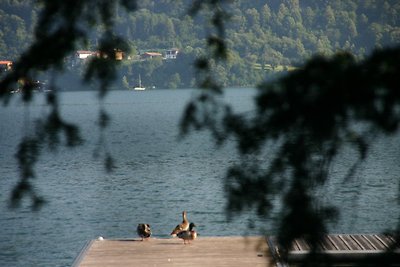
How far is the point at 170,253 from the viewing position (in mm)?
14500

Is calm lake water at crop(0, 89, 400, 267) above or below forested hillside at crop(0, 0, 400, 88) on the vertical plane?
below

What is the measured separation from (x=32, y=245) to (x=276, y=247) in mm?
18037

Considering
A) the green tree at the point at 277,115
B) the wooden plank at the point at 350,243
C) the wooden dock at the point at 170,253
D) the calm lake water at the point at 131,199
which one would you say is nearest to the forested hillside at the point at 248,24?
the green tree at the point at 277,115

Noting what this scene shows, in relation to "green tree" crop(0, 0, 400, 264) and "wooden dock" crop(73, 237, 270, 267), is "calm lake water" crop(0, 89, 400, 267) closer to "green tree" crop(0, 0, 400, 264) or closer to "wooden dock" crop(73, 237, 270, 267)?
"wooden dock" crop(73, 237, 270, 267)

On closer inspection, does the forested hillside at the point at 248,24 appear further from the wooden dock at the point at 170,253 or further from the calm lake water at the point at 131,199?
the wooden dock at the point at 170,253

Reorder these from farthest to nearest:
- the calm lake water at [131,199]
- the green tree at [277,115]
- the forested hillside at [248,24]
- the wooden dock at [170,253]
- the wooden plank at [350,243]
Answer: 1. the calm lake water at [131,199]
2. the wooden dock at [170,253]
3. the wooden plank at [350,243]
4. the forested hillside at [248,24]
5. the green tree at [277,115]

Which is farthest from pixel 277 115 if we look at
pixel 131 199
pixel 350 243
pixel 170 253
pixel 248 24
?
pixel 131 199

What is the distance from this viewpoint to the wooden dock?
1343cm

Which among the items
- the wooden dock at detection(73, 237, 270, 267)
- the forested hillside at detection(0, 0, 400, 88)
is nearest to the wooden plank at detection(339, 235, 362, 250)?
the wooden dock at detection(73, 237, 270, 267)

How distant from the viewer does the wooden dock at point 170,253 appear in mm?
13430

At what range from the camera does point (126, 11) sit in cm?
375

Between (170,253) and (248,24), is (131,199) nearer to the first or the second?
(170,253)

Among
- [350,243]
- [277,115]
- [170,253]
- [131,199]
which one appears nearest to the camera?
[277,115]

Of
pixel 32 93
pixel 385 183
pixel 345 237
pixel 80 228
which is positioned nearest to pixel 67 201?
pixel 80 228
